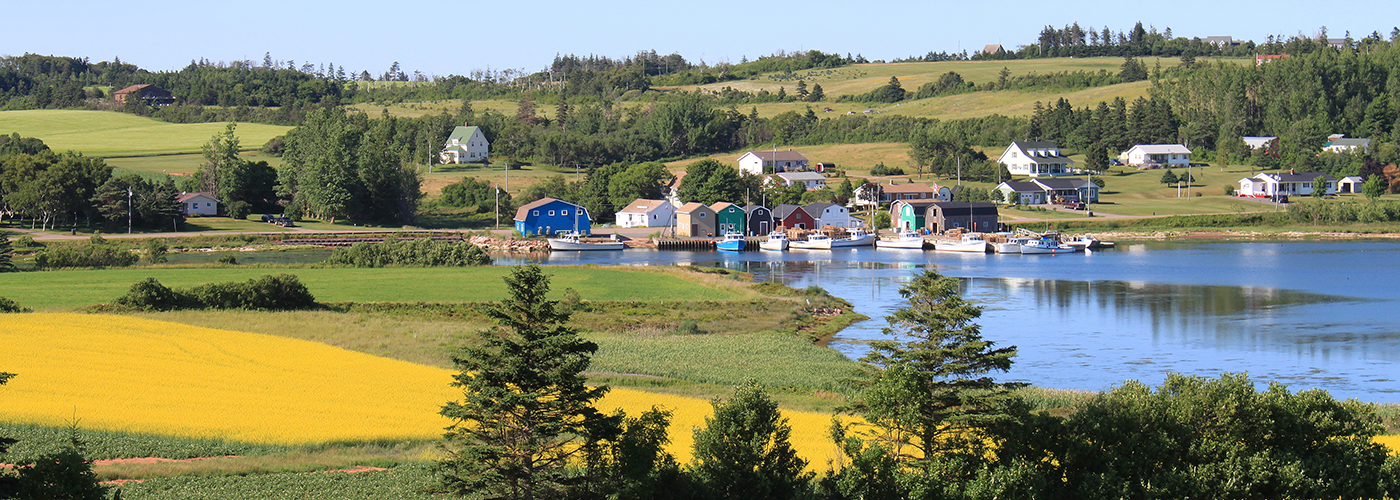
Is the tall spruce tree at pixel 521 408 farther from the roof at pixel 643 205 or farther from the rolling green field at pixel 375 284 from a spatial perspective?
the roof at pixel 643 205

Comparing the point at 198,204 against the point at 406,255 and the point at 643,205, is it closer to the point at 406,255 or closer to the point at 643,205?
the point at 643,205

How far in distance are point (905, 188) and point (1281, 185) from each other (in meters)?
29.5

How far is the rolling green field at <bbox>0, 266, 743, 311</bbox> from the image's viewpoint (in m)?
39.7

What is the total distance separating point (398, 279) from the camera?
4738 centimetres

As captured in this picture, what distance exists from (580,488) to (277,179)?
80132 mm

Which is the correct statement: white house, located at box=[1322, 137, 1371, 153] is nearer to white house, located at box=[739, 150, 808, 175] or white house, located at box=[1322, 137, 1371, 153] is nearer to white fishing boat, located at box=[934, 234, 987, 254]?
white house, located at box=[739, 150, 808, 175]

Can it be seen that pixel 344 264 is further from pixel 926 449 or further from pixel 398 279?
pixel 926 449

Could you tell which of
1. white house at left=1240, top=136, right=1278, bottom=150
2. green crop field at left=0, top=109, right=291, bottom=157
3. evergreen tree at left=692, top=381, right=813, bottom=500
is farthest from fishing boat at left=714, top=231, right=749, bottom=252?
green crop field at left=0, top=109, right=291, bottom=157

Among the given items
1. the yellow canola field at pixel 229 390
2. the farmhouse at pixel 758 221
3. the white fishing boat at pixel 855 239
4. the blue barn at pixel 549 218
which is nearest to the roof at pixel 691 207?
the farmhouse at pixel 758 221

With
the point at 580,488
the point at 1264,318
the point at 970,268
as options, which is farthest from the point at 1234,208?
the point at 580,488

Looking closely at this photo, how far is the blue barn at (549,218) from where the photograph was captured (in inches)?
3130

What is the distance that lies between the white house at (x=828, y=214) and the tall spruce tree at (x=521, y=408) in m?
71.6

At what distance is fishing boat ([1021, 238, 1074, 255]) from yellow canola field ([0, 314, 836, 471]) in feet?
167

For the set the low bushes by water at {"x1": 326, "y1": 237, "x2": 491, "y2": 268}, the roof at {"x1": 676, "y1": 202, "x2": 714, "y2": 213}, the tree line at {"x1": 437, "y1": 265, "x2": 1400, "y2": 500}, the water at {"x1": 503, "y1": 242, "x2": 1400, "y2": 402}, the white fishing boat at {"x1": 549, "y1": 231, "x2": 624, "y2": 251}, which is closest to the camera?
the tree line at {"x1": 437, "y1": 265, "x2": 1400, "y2": 500}
